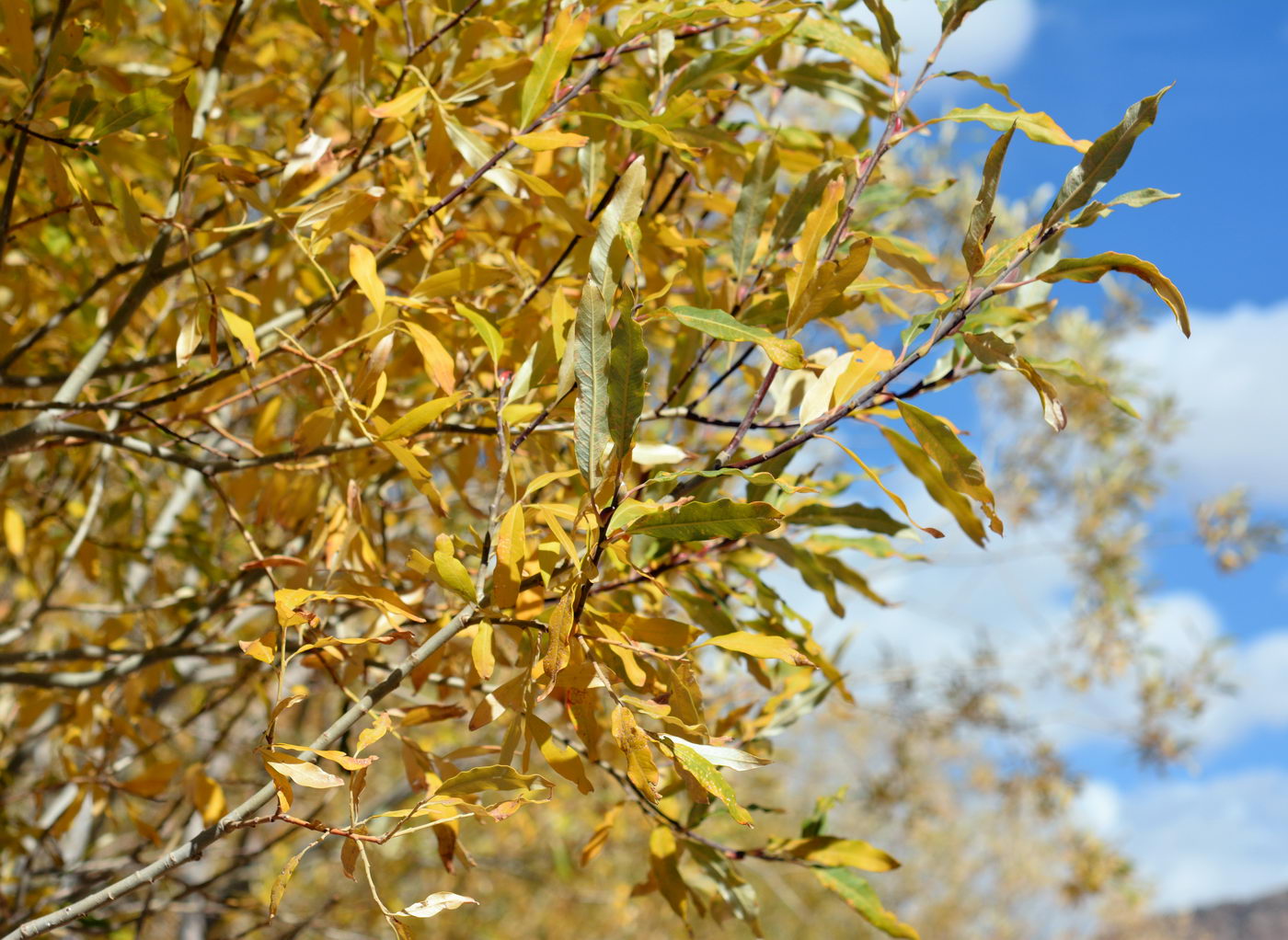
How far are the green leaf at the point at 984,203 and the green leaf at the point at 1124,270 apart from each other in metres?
0.06

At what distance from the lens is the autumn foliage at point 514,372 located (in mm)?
821

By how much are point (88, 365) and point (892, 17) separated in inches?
40.5

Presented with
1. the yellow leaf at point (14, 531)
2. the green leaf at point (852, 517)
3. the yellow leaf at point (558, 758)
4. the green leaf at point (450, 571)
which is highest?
the green leaf at point (450, 571)

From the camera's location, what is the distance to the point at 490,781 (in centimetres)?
82

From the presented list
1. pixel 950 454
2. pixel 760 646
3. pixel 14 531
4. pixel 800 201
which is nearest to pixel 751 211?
pixel 800 201

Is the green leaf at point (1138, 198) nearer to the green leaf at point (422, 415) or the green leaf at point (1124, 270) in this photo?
the green leaf at point (1124, 270)

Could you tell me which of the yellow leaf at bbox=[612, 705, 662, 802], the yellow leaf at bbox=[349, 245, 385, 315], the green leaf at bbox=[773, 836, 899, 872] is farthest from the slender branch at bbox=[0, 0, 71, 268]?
the green leaf at bbox=[773, 836, 899, 872]

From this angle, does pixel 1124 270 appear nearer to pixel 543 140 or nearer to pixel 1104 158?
pixel 1104 158

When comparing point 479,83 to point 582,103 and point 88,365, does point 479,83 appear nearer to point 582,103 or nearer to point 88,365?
point 582,103

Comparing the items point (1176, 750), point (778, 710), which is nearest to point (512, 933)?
point (1176, 750)

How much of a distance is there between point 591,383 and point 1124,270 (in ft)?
1.45

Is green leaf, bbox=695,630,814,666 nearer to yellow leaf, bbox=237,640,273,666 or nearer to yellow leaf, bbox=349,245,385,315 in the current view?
yellow leaf, bbox=237,640,273,666

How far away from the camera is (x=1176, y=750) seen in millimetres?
4855

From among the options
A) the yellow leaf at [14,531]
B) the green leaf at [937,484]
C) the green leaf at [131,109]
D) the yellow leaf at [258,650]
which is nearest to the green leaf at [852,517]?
the green leaf at [937,484]
